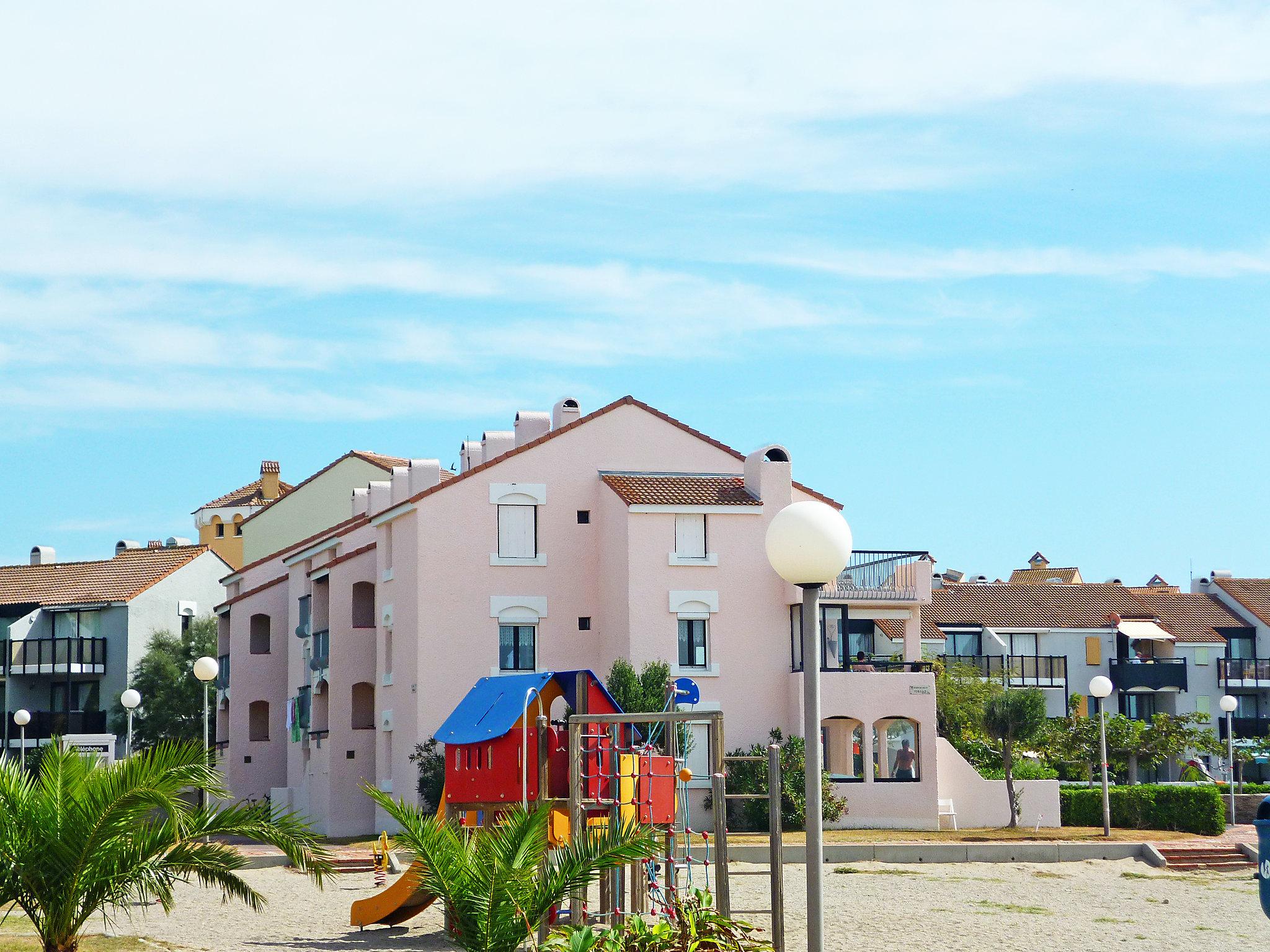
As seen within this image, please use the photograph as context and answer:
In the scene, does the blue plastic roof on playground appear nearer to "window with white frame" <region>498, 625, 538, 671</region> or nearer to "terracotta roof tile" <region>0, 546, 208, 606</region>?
"window with white frame" <region>498, 625, 538, 671</region>

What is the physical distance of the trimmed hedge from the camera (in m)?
39.8

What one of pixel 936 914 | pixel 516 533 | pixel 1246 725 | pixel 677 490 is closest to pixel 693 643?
pixel 677 490

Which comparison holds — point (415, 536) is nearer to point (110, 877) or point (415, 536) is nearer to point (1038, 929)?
point (1038, 929)

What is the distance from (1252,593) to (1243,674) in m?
7.29

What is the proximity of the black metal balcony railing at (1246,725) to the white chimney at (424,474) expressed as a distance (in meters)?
47.5

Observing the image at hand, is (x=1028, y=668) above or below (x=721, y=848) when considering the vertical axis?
above

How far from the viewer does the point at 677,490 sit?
1657 inches

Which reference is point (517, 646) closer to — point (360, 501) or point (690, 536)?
point (690, 536)

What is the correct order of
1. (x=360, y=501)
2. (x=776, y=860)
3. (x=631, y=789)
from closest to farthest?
(x=776, y=860), (x=631, y=789), (x=360, y=501)

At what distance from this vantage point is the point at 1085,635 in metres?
77.2

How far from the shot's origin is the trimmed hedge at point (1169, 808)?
39.8 metres

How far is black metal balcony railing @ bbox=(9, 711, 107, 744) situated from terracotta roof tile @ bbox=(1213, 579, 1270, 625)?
56.0 metres

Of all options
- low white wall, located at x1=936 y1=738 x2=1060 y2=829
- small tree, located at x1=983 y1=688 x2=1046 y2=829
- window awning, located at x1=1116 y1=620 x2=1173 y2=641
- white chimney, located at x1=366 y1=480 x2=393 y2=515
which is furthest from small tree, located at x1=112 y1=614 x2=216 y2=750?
window awning, located at x1=1116 y1=620 x2=1173 y2=641

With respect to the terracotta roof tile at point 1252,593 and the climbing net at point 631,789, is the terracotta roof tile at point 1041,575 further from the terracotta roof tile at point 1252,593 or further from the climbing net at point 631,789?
the climbing net at point 631,789
